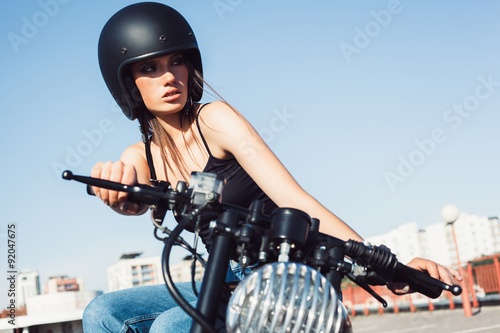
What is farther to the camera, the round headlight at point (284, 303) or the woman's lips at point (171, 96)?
the woman's lips at point (171, 96)

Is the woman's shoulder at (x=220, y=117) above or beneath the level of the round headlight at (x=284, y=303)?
above

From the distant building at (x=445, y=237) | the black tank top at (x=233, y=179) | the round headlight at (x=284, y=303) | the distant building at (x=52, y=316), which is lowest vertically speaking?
the distant building at (x=445, y=237)

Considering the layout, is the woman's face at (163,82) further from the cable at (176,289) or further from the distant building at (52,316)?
the distant building at (52,316)

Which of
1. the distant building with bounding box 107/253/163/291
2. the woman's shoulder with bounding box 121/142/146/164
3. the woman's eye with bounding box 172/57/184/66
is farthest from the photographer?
the distant building with bounding box 107/253/163/291

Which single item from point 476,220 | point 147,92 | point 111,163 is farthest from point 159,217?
point 476,220

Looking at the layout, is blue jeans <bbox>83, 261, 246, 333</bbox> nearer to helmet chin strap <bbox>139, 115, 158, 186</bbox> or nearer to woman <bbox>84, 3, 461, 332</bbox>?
woman <bbox>84, 3, 461, 332</bbox>

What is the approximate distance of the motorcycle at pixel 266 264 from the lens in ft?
4.03

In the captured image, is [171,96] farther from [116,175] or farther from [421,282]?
[421,282]

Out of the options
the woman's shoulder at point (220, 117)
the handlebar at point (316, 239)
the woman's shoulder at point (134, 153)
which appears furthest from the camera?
the woman's shoulder at point (134, 153)

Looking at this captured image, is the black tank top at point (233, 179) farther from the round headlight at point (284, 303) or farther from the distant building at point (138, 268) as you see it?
the distant building at point (138, 268)

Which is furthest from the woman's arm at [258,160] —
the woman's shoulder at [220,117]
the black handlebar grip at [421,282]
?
the black handlebar grip at [421,282]

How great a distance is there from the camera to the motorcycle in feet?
4.03

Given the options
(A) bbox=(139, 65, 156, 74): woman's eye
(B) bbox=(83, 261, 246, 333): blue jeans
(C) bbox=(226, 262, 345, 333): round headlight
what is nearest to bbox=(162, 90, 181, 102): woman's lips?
(A) bbox=(139, 65, 156, 74): woman's eye

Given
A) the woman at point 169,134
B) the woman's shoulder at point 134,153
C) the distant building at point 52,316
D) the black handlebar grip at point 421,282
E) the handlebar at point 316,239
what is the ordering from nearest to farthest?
1. the handlebar at point 316,239
2. the black handlebar grip at point 421,282
3. the woman at point 169,134
4. the woman's shoulder at point 134,153
5. the distant building at point 52,316
